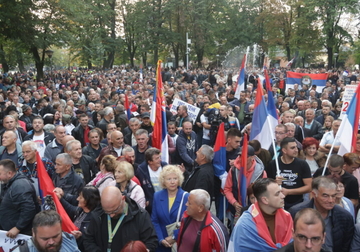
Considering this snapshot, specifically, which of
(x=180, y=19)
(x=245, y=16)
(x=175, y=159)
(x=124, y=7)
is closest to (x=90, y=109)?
(x=175, y=159)

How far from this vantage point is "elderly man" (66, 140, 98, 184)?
5.43m

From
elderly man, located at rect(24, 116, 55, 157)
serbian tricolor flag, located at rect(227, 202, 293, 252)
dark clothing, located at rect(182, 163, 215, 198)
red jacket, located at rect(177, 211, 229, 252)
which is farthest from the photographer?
elderly man, located at rect(24, 116, 55, 157)

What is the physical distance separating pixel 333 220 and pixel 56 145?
4782mm

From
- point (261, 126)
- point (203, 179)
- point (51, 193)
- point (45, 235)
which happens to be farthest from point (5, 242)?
point (261, 126)

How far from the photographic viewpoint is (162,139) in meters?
6.54

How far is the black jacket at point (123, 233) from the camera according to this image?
141 inches

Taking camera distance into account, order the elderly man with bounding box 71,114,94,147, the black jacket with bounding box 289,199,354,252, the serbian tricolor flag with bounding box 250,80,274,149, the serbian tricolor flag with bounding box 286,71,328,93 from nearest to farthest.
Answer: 1. the black jacket with bounding box 289,199,354,252
2. the serbian tricolor flag with bounding box 250,80,274,149
3. the elderly man with bounding box 71,114,94,147
4. the serbian tricolor flag with bounding box 286,71,328,93

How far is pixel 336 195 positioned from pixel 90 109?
839cm

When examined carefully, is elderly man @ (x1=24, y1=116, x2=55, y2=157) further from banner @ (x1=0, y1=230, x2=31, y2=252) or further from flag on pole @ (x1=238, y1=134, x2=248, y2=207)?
flag on pole @ (x1=238, y1=134, x2=248, y2=207)

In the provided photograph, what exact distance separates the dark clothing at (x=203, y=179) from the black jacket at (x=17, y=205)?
209 cm

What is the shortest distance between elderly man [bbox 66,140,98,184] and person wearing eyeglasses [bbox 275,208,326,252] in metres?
3.45

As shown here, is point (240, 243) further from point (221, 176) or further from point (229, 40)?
point (229, 40)

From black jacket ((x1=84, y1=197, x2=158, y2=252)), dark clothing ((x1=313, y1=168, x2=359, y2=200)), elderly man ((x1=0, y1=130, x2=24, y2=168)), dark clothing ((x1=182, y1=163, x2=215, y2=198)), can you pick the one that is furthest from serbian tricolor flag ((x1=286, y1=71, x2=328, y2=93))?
black jacket ((x1=84, y1=197, x2=158, y2=252))

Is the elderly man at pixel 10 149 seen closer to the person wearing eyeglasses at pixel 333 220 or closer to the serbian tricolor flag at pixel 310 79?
the person wearing eyeglasses at pixel 333 220
